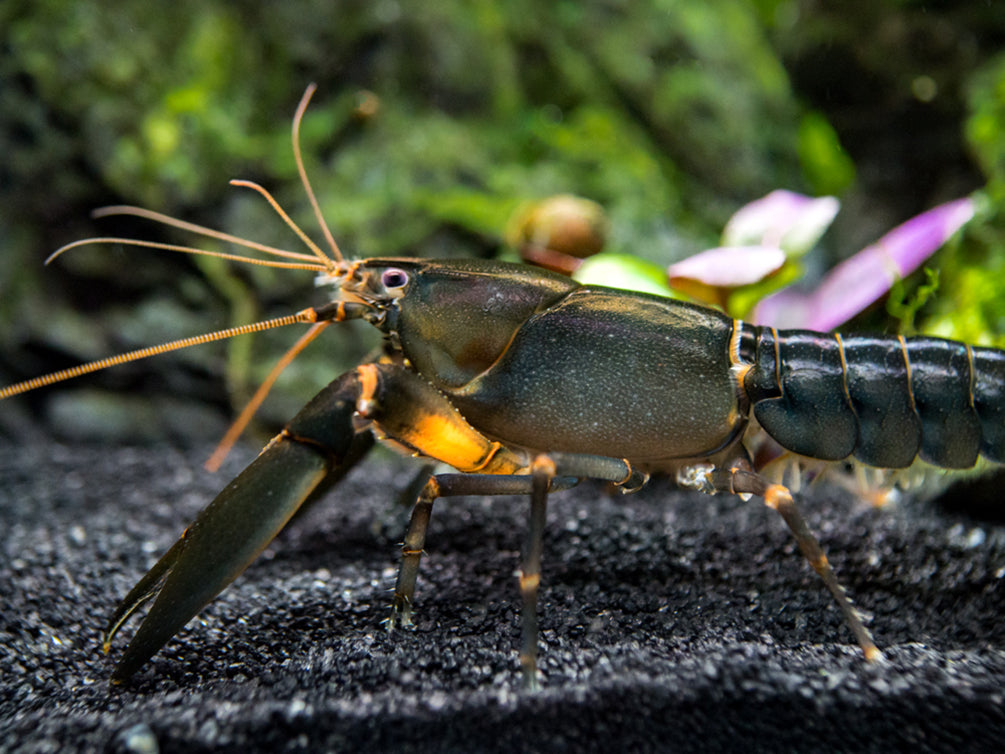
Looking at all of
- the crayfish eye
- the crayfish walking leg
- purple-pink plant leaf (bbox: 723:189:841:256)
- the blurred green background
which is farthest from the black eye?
the blurred green background

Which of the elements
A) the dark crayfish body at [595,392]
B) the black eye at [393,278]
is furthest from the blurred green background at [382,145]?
the black eye at [393,278]

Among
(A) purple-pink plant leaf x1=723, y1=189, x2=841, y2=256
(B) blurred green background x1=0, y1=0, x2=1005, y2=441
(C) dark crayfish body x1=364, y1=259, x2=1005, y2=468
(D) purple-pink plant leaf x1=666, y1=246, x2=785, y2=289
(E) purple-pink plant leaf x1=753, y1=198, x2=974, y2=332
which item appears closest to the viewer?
(C) dark crayfish body x1=364, y1=259, x2=1005, y2=468

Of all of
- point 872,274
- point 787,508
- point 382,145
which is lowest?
point 787,508

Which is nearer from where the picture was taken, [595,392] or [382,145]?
[595,392]

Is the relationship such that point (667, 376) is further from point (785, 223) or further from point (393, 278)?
point (785, 223)

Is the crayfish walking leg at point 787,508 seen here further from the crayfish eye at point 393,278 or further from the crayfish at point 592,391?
the crayfish eye at point 393,278

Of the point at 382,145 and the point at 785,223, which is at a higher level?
the point at 382,145

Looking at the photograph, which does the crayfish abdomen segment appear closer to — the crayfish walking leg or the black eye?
the crayfish walking leg

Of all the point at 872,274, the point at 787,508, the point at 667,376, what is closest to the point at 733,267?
the point at 872,274
